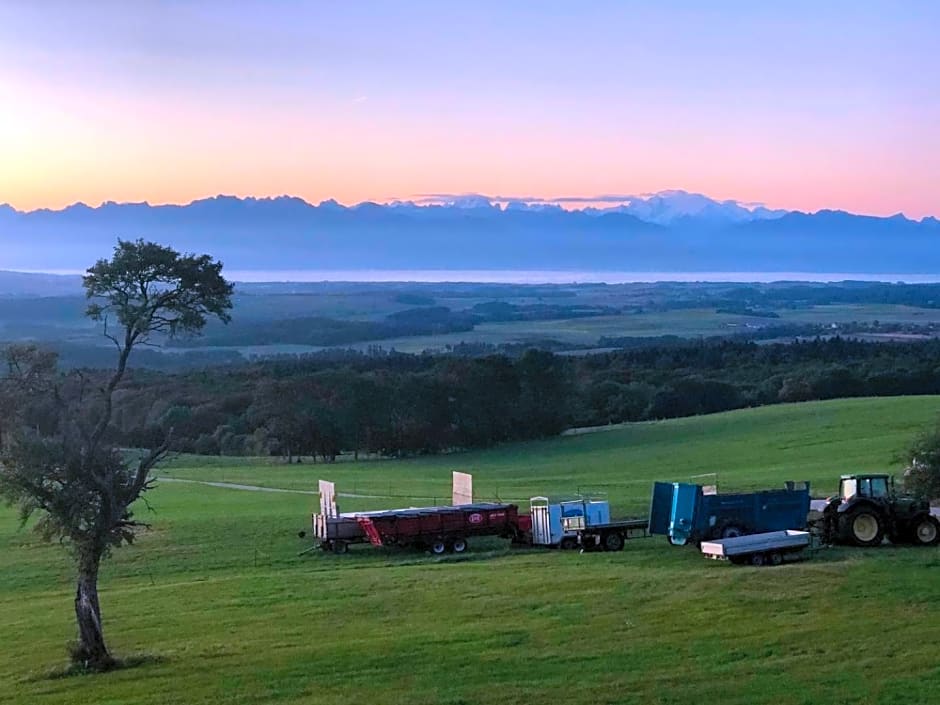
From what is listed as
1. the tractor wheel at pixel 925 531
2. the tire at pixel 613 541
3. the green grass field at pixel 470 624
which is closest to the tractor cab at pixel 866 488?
the tractor wheel at pixel 925 531

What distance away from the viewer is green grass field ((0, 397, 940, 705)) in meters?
16.9

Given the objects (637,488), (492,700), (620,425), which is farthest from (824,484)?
(620,425)

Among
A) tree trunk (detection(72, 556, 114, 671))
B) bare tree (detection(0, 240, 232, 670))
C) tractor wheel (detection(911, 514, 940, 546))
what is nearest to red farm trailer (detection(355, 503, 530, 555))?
bare tree (detection(0, 240, 232, 670))

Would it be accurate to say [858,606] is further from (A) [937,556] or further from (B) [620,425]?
(B) [620,425]

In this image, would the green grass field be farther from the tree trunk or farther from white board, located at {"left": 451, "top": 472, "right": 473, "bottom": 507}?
white board, located at {"left": 451, "top": 472, "right": 473, "bottom": 507}

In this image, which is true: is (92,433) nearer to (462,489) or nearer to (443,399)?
(462,489)

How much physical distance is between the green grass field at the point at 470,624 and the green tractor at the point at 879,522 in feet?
3.46

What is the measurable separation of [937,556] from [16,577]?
2436 centimetres

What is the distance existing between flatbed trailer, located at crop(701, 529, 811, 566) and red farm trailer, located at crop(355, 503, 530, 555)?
312 inches

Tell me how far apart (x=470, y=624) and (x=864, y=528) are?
12.0 metres

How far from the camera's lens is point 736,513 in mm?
28391

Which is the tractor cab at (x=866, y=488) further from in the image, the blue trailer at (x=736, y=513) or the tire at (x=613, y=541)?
the tire at (x=613, y=541)

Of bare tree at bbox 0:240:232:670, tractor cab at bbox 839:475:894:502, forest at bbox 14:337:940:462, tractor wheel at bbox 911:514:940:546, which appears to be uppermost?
bare tree at bbox 0:240:232:670

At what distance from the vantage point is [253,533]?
115ft
